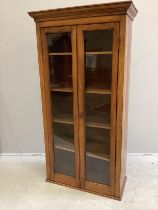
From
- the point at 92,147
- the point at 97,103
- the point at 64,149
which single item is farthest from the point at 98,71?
the point at 64,149

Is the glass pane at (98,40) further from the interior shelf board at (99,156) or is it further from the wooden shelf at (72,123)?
the interior shelf board at (99,156)

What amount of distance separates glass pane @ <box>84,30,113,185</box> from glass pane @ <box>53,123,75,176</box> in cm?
17

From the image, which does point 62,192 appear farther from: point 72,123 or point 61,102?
point 61,102

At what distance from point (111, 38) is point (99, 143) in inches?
37.9

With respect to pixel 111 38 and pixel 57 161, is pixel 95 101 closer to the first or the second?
pixel 111 38

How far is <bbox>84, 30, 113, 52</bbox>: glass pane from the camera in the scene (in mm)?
1686

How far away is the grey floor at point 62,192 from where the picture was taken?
1934 millimetres

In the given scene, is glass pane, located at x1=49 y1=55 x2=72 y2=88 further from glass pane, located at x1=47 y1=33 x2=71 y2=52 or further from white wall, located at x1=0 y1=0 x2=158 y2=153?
white wall, located at x1=0 y1=0 x2=158 y2=153

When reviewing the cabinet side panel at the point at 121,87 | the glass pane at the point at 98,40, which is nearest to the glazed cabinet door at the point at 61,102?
the glass pane at the point at 98,40

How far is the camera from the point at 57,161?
2217mm

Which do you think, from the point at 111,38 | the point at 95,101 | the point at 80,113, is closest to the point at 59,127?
the point at 80,113

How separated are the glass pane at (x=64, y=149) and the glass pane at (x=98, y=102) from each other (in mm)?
173

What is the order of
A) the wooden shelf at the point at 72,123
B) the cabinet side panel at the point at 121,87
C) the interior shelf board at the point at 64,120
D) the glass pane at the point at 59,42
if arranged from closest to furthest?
the cabinet side panel at the point at 121,87
the glass pane at the point at 59,42
the wooden shelf at the point at 72,123
the interior shelf board at the point at 64,120

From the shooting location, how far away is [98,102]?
6.30 feet
